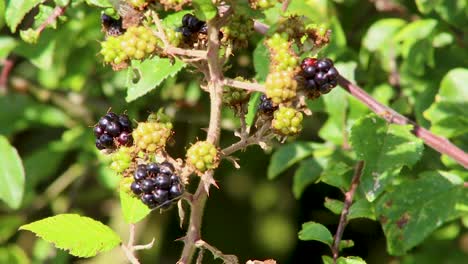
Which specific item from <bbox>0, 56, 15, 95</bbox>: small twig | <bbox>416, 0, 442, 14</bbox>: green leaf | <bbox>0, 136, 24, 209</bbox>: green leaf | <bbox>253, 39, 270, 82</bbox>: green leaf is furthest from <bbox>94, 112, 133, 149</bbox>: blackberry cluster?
<bbox>0, 56, 15, 95</bbox>: small twig

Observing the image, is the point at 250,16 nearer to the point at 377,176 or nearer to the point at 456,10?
the point at 377,176

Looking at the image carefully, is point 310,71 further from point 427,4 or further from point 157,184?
point 427,4

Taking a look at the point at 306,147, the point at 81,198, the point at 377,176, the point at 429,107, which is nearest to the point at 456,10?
the point at 429,107

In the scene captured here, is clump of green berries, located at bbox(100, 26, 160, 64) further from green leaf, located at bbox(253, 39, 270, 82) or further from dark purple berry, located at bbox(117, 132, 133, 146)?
green leaf, located at bbox(253, 39, 270, 82)

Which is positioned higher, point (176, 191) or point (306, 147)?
point (176, 191)

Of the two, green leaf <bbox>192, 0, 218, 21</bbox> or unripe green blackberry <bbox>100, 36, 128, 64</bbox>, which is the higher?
green leaf <bbox>192, 0, 218, 21</bbox>

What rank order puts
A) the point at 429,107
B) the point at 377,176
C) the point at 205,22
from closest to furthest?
the point at 205,22, the point at 377,176, the point at 429,107

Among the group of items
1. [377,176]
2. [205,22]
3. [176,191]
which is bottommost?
[377,176]
